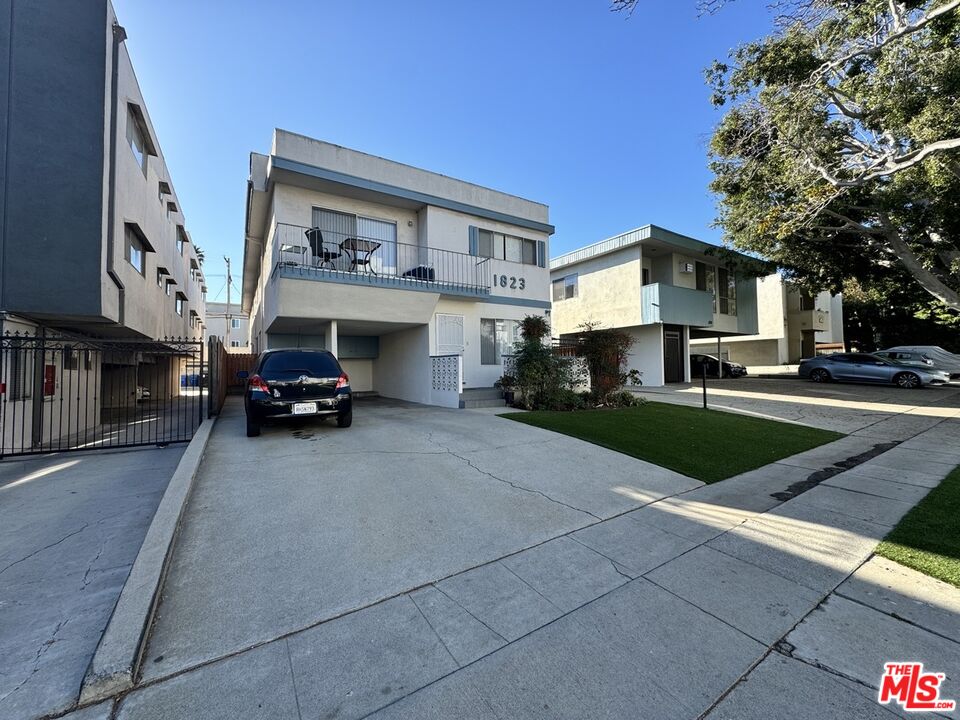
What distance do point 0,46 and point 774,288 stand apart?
1452 inches

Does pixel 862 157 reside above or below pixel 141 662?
above

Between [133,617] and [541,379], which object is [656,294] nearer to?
[541,379]

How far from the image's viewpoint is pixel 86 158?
27.7 feet

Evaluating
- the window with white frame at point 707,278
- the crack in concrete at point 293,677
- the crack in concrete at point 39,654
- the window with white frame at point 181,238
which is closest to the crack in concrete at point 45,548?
the crack in concrete at point 39,654

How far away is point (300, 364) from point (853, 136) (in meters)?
14.7

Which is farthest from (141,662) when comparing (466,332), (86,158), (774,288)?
(774,288)

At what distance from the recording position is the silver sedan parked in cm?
1714

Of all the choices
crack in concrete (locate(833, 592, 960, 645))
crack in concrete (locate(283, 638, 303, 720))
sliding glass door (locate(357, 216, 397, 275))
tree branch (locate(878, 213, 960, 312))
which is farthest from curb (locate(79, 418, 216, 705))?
tree branch (locate(878, 213, 960, 312))

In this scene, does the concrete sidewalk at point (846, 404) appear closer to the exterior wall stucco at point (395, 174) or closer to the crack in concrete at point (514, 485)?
the crack in concrete at point (514, 485)

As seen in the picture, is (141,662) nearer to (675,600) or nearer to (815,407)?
(675,600)

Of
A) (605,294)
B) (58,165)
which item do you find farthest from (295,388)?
(605,294)

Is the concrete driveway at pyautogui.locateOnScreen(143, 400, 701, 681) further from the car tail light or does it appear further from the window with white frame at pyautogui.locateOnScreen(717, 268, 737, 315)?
the window with white frame at pyautogui.locateOnScreen(717, 268, 737, 315)

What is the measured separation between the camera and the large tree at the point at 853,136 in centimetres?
791

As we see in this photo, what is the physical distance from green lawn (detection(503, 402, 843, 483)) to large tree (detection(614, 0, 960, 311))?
16.3 feet
